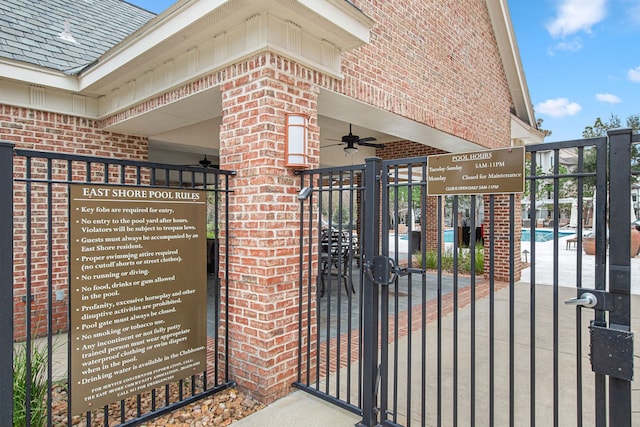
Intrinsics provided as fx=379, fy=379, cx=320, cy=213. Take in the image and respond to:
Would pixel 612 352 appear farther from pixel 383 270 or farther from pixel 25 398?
pixel 25 398

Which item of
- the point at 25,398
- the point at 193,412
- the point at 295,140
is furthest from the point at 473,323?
the point at 25,398

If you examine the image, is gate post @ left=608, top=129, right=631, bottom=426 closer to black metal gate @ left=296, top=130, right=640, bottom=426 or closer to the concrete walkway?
black metal gate @ left=296, top=130, right=640, bottom=426

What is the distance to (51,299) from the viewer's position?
7.47 ft

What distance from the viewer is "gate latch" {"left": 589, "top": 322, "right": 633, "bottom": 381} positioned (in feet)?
5.90

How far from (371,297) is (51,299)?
2.03 metres

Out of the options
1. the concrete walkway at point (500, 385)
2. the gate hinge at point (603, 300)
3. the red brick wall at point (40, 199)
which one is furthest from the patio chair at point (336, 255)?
the red brick wall at point (40, 199)

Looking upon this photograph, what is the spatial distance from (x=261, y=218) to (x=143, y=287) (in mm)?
993

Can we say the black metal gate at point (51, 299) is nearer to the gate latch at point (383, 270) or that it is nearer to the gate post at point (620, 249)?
the gate latch at point (383, 270)

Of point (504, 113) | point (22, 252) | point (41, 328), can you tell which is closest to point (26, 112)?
point (22, 252)

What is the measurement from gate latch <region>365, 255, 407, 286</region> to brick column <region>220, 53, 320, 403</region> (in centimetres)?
82

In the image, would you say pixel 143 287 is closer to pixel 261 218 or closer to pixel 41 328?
pixel 261 218

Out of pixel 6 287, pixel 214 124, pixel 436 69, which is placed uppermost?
pixel 436 69

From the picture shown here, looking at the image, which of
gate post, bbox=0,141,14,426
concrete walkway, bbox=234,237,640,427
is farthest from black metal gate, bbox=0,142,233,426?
concrete walkway, bbox=234,237,640,427

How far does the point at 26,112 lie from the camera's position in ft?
15.2
